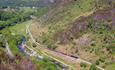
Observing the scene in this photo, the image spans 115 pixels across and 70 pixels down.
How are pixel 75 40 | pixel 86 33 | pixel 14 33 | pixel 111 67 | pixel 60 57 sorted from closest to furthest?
pixel 111 67 → pixel 60 57 → pixel 75 40 → pixel 86 33 → pixel 14 33

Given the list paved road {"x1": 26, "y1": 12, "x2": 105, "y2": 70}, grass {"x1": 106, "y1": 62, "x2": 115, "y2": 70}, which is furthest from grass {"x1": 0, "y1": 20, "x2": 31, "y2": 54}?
grass {"x1": 106, "y1": 62, "x2": 115, "y2": 70}

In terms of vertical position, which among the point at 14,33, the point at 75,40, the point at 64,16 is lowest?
the point at 14,33

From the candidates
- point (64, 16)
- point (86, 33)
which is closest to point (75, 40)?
point (86, 33)

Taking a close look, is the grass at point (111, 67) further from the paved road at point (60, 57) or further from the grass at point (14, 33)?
the grass at point (14, 33)

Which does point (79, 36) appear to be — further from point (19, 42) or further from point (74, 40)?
point (19, 42)

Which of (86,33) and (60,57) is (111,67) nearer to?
(60,57)

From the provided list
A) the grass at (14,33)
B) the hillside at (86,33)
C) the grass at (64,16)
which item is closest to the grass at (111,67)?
the hillside at (86,33)

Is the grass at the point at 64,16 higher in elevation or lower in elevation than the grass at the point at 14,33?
higher

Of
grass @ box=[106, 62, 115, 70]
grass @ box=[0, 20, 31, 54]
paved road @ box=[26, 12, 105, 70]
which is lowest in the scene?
grass @ box=[0, 20, 31, 54]

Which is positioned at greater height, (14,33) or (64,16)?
(64,16)

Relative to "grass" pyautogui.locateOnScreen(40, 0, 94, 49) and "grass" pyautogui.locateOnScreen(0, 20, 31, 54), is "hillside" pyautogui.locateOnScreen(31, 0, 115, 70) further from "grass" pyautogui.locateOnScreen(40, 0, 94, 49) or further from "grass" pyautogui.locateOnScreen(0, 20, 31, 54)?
"grass" pyautogui.locateOnScreen(0, 20, 31, 54)

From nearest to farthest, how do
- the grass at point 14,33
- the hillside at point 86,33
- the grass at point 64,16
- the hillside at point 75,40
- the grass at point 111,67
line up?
1. the grass at point 111,67
2. the hillside at point 75,40
3. the hillside at point 86,33
4. the grass at point 14,33
5. the grass at point 64,16

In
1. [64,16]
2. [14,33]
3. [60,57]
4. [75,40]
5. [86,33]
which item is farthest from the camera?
[14,33]
